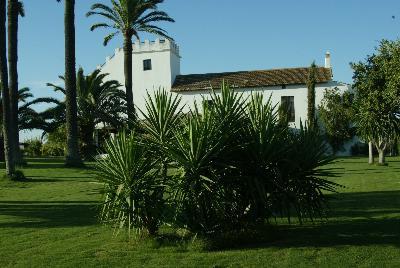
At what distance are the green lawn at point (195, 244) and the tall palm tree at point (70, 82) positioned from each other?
46.2 feet

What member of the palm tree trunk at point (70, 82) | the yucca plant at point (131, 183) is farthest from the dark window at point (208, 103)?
the palm tree trunk at point (70, 82)

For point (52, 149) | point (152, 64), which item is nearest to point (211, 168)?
point (52, 149)

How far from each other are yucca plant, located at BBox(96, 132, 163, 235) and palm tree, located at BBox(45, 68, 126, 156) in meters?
31.6

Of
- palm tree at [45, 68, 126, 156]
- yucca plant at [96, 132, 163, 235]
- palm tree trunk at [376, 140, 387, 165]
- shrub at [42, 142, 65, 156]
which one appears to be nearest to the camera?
yucca plant at [96, 132, 163, 235]

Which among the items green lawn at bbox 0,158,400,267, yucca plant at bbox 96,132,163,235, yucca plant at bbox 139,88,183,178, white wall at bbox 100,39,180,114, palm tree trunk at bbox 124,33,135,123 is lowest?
green lawn at bbox 0,158,400,267

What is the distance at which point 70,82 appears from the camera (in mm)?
27703

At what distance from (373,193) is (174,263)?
32.1 ft

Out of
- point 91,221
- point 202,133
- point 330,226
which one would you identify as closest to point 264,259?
point 202,133

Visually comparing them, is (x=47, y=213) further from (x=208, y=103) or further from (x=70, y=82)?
(x=70, y=82)

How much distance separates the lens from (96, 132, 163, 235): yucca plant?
8.57 m

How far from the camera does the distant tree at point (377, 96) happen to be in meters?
21.8

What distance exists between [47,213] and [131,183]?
201 inches

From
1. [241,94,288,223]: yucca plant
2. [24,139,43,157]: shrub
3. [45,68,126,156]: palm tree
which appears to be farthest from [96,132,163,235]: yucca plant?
[24,139,43,157]: shrub

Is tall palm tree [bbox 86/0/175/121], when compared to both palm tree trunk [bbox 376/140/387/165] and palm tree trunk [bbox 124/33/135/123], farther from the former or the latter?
palm tree trunk [bbox 376/140/387/165]
